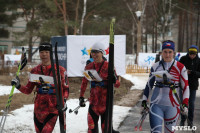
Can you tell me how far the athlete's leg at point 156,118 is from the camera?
4223 mm

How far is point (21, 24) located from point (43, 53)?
63.2 meters

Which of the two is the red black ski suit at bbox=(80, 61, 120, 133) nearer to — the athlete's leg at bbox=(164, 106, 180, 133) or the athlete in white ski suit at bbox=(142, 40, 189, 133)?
the athlete in white ski suit at bbox=(142, 40, 189, 133)

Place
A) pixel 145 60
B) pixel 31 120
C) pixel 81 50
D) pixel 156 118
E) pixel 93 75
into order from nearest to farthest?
pixel 156 118 < pixel 93 75 < pixel 31 120 < pixel 81 50 < pixel 145 60

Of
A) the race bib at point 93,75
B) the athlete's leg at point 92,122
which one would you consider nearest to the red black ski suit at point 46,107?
the race bib at point 93,75

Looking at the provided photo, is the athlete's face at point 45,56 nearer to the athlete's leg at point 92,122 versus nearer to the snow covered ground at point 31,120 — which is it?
the athlete's leg at point 92,122

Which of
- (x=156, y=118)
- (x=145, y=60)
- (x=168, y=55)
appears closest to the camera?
(x=156, y=118)

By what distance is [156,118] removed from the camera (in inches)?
167

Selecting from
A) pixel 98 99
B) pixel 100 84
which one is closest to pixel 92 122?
pixel 98 99

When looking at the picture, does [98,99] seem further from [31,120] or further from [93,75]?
[31,120]

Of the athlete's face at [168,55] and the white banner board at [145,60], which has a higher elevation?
the athlete's face at [168,55]

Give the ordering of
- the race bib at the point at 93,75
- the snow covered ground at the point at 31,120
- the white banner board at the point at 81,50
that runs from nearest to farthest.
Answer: the race bib at the point at 93,75 → the snow covered ground at the point at 31,120 → the white banner board at the point at 81,50

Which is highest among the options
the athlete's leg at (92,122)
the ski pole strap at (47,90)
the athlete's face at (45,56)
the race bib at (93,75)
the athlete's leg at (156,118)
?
the athlete's face at (45,56)

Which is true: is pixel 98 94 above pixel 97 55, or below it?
below

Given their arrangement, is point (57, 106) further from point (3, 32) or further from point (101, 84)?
point (3, 32)
